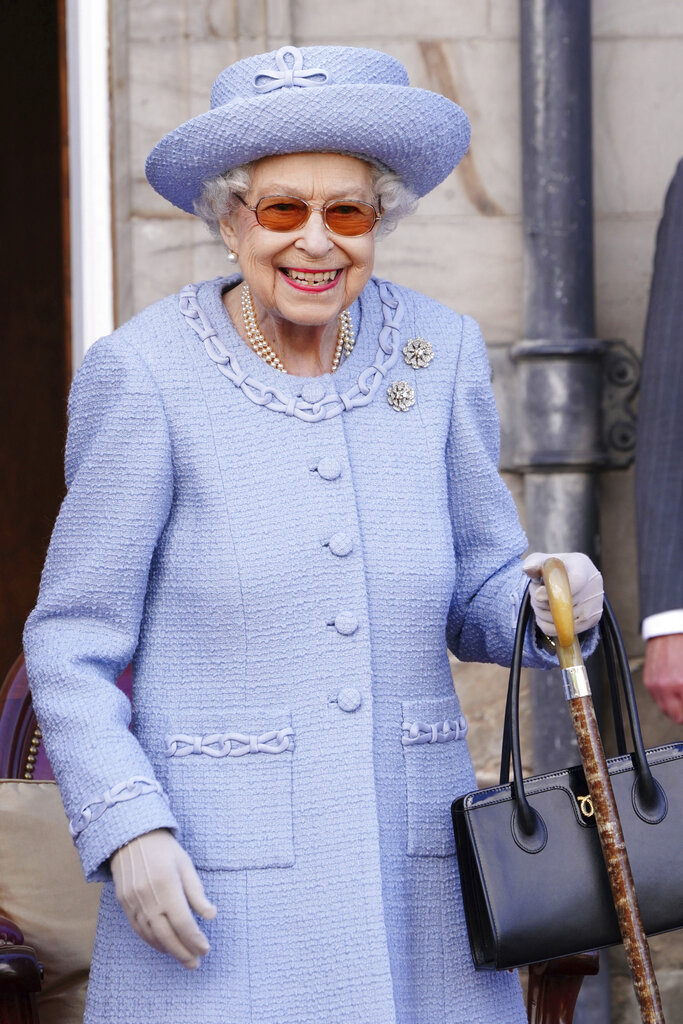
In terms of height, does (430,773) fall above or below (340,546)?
below

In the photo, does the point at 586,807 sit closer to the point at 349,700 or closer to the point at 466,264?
the point at 349,700

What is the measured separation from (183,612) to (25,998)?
752 millimetres

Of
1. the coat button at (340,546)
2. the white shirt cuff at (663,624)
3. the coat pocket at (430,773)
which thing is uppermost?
the white shirt cuff at (663,624)

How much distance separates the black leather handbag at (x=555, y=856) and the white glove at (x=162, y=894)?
370 mm

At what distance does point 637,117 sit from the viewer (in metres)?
3.69

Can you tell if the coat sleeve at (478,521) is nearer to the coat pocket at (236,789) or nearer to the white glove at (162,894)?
the coat pocket at (236,789)

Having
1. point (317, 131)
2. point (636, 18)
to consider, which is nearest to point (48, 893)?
point (317, 131)

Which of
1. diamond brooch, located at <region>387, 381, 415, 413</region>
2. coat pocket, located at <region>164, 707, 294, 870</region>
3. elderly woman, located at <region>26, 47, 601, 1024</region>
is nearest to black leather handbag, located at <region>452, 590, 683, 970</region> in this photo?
elderly woman, located at <region>26, 47, 601, 1024</region>

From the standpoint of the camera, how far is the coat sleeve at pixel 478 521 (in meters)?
2.08

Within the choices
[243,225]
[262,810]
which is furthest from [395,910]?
[243,225]

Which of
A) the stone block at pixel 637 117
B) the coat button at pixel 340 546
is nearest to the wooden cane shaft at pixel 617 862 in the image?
the coat button at pixel 340 546

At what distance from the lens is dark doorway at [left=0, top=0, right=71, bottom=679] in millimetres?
4734

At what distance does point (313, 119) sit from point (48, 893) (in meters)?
1.51

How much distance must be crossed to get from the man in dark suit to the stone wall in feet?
2.01
